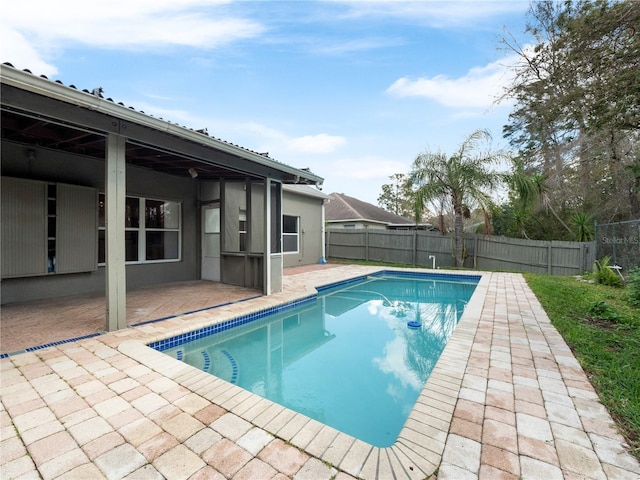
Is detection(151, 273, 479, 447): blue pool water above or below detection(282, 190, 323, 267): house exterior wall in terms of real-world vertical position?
below

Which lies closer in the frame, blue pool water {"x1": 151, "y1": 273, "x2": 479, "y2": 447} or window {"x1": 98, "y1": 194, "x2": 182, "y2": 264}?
blue pool water {"x1": 151, "y1": 273, "x2": 479, "y2": 447}

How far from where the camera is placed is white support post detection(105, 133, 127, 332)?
13.6ft

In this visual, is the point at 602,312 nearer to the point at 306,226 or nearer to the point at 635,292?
the point at 635,292

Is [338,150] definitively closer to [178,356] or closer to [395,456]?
[178,356]

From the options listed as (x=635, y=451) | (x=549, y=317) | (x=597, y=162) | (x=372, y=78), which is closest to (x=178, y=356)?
(x=635, y=451)

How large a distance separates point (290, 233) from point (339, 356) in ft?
29.6

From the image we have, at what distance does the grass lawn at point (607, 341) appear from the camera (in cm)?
256

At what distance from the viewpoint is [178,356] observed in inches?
165

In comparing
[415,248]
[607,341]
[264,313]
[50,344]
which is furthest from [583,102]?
[415,248]

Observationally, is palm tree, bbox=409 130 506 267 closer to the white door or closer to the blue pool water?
the blue pool water

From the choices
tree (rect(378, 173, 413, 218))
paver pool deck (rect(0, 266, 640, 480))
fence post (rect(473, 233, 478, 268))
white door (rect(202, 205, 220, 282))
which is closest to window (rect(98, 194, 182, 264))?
white door (rect(202, 205, 220, 282))

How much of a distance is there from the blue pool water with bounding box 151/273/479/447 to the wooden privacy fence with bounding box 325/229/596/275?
5927 millimetres

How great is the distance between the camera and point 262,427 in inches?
90.8

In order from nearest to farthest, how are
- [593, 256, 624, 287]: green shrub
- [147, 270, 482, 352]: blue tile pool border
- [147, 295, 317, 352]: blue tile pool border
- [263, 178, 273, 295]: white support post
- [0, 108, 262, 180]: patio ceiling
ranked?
1. [147, 295, 317, 352]: blue tile pool border
2. [147, 270, 482, 352]: blue tile pool border
3. [0, 108, 262, 180]: patio ceiling
4. [263, 178, 273, 295]: white support post
5. [593, 256, 624, 287]: green shrub
